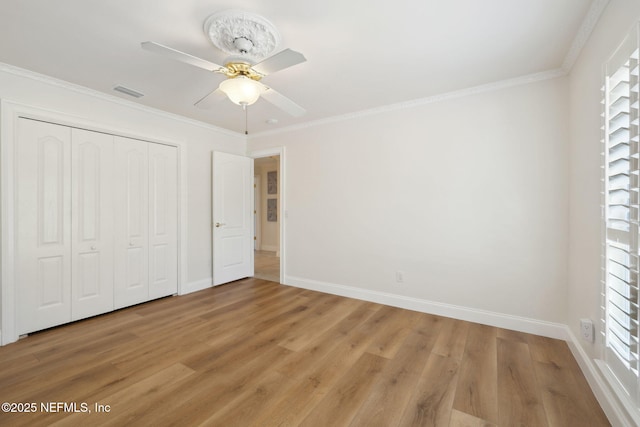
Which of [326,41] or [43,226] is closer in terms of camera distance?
[326,41]

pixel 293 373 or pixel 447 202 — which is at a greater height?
pixel 447 202

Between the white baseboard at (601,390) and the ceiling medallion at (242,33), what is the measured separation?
2971 millimetres

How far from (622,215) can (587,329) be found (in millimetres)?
904

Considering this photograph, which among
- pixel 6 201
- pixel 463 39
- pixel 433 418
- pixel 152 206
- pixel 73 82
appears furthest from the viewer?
pixel 152 206

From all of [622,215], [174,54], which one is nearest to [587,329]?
[622,215]

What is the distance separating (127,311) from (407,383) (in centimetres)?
316

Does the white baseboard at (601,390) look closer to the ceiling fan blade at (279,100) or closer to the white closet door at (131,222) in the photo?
the ceiling fan blade at (279,100)

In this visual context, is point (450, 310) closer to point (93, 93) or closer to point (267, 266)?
point (267, 266)

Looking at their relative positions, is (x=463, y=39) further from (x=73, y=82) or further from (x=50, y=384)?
Result: (x=50, y=384)

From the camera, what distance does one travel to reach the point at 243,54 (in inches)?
79.3

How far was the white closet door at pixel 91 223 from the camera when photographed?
9.19ft

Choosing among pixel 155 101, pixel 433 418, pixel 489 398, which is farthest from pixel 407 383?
pixel 155 101

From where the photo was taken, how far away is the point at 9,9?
5.55 ft

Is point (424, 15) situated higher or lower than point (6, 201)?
higher
